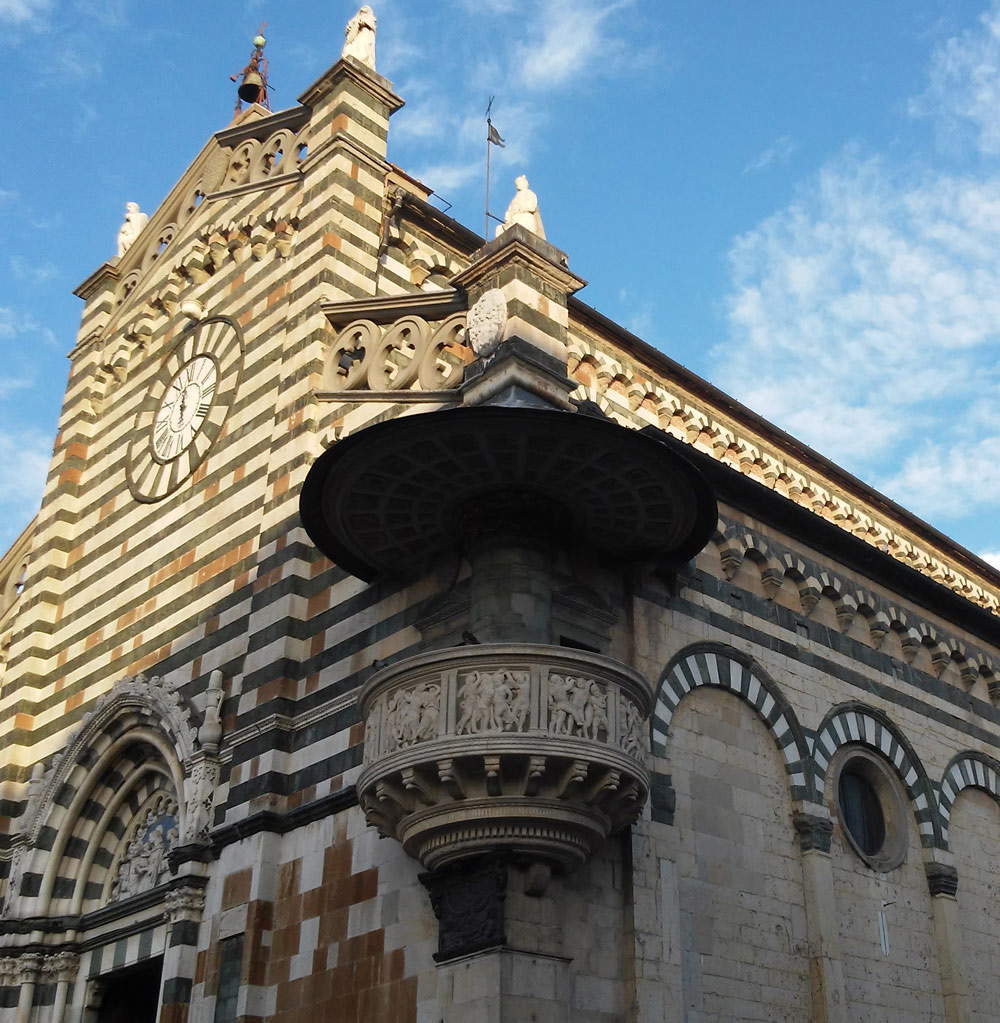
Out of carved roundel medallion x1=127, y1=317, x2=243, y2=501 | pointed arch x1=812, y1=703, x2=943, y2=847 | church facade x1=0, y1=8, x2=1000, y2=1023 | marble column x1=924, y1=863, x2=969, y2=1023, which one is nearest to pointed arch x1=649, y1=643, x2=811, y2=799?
church facade x1=0, y1=8, x2=1000, y2=1023

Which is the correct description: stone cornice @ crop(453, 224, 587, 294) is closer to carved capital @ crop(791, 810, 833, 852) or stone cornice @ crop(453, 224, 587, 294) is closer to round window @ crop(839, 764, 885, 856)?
carved capital @ crop(791, 810, 833, 852)

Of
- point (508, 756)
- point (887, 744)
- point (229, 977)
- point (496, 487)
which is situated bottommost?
point (229, 977)

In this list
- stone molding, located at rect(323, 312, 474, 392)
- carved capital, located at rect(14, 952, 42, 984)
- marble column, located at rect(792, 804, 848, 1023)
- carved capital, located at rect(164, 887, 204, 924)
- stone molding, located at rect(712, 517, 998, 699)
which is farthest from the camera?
carved capital, located at rect(14, 952, 42, 984)

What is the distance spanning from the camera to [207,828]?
47.9ft

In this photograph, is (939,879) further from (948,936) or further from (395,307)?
(395,307)

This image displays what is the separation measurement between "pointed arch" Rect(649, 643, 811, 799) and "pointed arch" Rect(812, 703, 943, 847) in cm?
61

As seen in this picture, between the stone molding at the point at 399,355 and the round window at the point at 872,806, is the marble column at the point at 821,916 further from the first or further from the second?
the stone molding at the point at 399,355

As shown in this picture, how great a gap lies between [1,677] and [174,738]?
5421 mm

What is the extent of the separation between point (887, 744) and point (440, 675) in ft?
23.3

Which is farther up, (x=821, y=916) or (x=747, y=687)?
(x=747, y=687)

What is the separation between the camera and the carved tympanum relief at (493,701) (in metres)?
11.3

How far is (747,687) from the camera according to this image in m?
14.7

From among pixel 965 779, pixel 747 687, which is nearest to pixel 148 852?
pixel 747 687

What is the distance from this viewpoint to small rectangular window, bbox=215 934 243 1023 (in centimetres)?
1336
